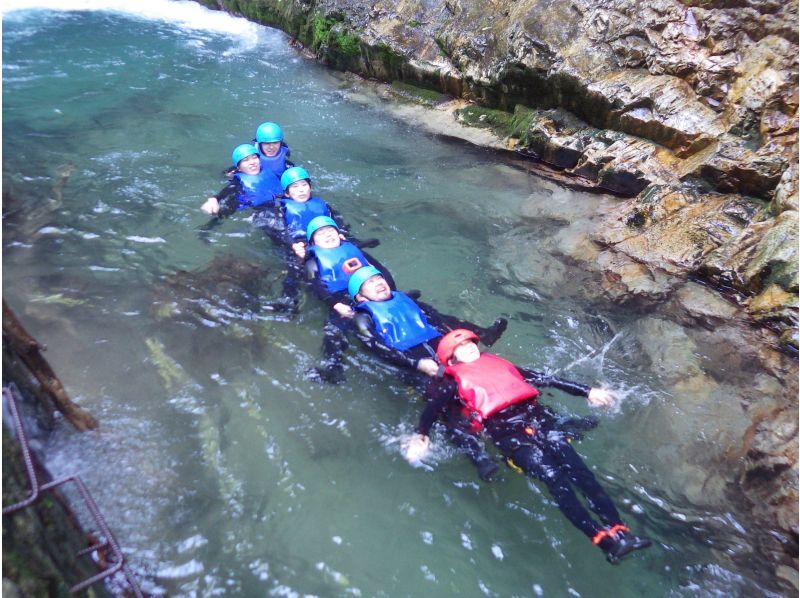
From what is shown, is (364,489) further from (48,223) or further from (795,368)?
(48,223)

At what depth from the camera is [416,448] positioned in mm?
4203

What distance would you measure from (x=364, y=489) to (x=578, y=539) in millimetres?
1615

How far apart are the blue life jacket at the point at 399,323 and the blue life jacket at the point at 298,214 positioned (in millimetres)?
1886

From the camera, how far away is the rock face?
17.9 ft

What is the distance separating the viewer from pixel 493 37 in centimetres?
996

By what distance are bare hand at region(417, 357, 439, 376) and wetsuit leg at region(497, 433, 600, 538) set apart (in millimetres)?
965

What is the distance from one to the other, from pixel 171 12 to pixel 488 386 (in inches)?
679

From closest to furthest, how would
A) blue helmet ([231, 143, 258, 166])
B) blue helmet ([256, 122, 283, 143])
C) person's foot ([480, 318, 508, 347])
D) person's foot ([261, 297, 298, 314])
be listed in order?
person's foot ([480, 318, 508, 347])
person's foot ([261, 297, 298, 314])
blue helmet ([231, 143, 258, 166])
blue helmet ([256, 122, 283, 143])

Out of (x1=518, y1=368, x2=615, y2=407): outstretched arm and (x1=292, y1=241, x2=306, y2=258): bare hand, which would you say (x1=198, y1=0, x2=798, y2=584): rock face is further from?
(x1=292, y1=241, x2=306, y2=258): bare hand

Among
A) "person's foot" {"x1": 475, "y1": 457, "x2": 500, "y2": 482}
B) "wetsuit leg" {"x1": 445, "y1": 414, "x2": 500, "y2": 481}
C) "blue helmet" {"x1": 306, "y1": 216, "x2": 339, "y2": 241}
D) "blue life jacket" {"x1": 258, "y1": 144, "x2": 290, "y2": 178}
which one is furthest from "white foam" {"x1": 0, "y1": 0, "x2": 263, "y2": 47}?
"person's foot" {"x1": 475, "y1": 457, "x2": 500, "y2": 482}

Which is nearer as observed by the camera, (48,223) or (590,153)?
(48,223)

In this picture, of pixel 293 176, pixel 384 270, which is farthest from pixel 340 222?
pixel 384 270

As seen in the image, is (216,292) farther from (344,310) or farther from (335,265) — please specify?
(344,310)

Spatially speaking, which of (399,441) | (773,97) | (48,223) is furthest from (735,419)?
(48,223)
